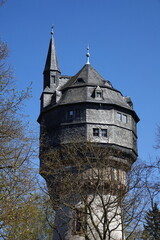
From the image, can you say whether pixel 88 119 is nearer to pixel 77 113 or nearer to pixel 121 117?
pixel 77 113

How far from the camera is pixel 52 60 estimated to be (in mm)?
31281

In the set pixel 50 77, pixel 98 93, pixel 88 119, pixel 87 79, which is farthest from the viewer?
pixel 50 77

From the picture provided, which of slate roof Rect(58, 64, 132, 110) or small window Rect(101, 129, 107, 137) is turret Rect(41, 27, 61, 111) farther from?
small window Rect(101, 129, 107, 137)

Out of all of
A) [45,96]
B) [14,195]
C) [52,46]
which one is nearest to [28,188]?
[14,195]

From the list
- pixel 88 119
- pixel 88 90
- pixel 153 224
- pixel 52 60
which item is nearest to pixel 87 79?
pixel 88 90

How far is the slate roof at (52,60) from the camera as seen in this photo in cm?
3102

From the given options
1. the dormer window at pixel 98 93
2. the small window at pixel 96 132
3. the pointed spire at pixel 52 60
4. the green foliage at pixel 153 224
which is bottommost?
the green foliage at pixel 153 224

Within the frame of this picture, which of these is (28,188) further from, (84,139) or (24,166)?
(84,139)

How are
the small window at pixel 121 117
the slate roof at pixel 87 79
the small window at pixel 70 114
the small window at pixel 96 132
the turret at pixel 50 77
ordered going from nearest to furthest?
the small window at pixel 96 132 → the small window at pixel 70 114 → the small window at pixel 121 117 → the slate roof at pixel 87 79 → the turret at pixel 50 77

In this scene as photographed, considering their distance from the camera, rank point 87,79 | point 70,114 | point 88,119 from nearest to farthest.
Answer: point 88,119, point 70,114, point 87,79

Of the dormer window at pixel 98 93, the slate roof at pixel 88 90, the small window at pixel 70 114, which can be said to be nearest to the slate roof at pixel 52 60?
the slate roof at pixel 88 90

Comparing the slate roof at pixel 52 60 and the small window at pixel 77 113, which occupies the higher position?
the slate roof at pixel 52 60

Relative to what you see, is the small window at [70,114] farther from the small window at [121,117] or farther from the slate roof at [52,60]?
the slate roof at [52,60]

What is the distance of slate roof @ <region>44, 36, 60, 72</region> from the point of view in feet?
102
